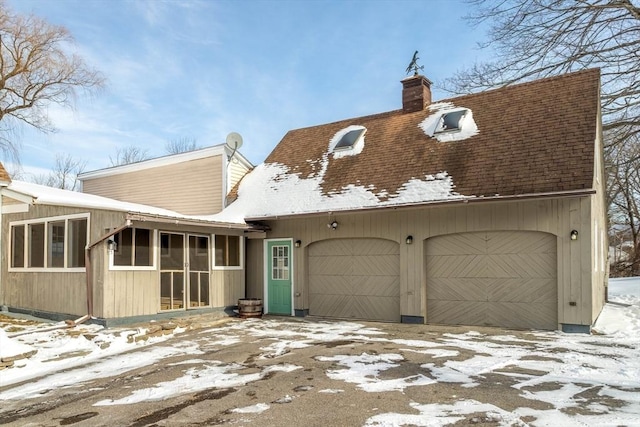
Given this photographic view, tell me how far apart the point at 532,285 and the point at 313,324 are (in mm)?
4714

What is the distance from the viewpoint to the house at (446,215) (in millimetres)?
9023

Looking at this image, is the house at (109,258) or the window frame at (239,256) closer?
the house at (109,258)

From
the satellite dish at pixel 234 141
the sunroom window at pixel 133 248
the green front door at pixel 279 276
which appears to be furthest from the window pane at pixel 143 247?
the satellite dish at pixel 234 141

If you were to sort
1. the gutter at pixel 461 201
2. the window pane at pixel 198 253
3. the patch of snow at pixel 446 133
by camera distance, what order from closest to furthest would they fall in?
1. the gutter at pixel 461 201
2. the window pane at pixel 198 253
3. the patch of snow at pixel 446 133

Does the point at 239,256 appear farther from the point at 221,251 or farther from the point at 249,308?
the point at 249,308

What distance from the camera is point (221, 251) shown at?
1192 centimetres

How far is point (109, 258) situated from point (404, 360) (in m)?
6.16

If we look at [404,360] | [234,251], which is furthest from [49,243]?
[404,360]

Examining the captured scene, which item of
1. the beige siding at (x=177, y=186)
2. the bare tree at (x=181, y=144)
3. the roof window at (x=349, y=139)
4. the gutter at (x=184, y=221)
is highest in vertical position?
the bare tree at (x=181, y=144)

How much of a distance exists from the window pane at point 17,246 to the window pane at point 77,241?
87.0 inches

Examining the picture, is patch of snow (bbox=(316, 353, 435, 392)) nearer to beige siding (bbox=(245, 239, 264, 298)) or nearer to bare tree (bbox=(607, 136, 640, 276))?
beige siding (bbox=(245, 239, 264, 298))

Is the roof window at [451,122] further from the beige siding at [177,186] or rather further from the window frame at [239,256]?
the beige siding at [177,186]

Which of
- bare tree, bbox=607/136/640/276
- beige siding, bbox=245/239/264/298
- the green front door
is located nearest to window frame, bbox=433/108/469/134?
the green front door

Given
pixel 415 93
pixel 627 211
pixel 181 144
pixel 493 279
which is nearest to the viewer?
pixel 493 279
